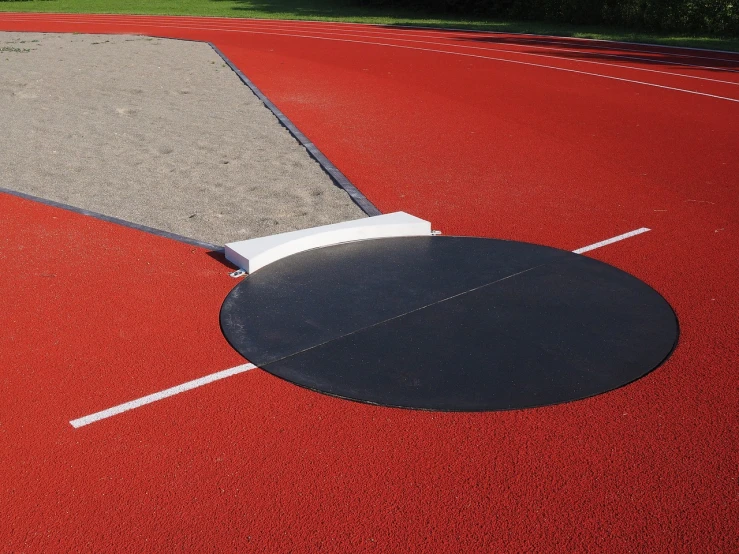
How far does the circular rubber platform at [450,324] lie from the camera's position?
446 centimetres

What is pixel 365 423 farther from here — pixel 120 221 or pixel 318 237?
pixel 120 221

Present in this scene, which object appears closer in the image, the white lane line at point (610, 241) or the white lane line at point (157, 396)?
the white lane line at point (157, 396)

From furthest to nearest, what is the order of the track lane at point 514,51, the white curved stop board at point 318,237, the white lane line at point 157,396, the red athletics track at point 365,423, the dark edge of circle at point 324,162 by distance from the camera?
the track lane at point 514,51 → the dark edge of circle at point 324,162 → the white curved stop board at point 318,237 → the white lane line at point 157,396 → the red athletics track at point 365,423

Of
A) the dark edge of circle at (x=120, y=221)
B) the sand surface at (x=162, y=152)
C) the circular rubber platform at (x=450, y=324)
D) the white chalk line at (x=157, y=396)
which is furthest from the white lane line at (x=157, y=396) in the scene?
the sand surface at (x=162, y=152)

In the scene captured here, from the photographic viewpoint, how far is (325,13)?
3334 centimetres

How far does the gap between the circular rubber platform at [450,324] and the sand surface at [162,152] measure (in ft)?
4.62

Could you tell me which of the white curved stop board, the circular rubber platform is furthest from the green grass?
the circular rubber platform

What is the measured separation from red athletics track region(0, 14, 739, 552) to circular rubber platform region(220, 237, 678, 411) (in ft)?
0.52

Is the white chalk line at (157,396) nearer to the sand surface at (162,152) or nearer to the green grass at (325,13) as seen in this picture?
the sand surface at (162,152)

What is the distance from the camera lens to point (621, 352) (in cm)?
483

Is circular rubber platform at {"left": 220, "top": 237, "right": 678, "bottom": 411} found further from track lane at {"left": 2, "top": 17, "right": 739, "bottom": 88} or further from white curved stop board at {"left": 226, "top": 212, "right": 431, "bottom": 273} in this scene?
track lane at {"left": 2, "top": 17, "right": 739, "bottom": 88}

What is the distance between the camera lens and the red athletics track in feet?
11.1

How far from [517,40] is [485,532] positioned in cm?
2146

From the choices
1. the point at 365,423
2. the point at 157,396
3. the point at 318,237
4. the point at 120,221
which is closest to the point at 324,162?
the point at 120,221
